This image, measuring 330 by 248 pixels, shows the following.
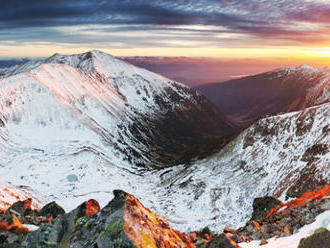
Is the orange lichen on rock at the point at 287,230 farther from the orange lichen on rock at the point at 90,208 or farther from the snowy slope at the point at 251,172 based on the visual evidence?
the snowy slope at the point at 251,172

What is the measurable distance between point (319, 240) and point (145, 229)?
307 inches

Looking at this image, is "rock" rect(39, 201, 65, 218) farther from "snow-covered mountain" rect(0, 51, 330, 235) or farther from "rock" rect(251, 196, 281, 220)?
"snow-covered mountain" rect(0, 51, 330, 235)

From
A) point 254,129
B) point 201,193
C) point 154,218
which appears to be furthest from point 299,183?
point 154,218

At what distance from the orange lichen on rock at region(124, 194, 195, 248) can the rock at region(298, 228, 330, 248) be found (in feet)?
19.8

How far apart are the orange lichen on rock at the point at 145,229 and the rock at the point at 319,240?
19.8ft

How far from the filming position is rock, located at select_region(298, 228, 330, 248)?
1233 centimetres

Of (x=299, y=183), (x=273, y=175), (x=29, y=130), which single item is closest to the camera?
(x=299, y=183)

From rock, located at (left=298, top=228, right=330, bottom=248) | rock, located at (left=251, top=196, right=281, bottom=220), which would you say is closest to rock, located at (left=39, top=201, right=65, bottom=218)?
rock, located at (left=251, top=196, right=281, bottom=220)

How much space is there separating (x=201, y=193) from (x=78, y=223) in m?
73.3

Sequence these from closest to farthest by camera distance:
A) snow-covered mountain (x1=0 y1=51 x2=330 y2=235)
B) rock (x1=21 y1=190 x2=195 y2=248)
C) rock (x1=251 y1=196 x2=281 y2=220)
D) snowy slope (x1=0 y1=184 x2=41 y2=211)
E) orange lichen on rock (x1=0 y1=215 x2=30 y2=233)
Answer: rock (x1=21 y1=190 x2=195 y2=248)
orange lichen on rock (x1=0 y1=215 x2=30 y2=233)
rock (x1=251 y1=196 x2=281 y2=220)
snowy slope (x1=0 y1=184 x2=41 y2=211)
snow-covered mountain (x1=0 y1=51 x2=330 y2=235)

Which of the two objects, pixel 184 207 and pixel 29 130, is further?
pixel 29 130

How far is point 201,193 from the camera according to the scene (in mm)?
85000

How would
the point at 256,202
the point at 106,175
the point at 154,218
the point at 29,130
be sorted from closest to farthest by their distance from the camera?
the point at 154,218, the point at 256,202, the point at 106,175, the point at 29,130

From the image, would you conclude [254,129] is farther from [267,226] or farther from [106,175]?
[267,226]
